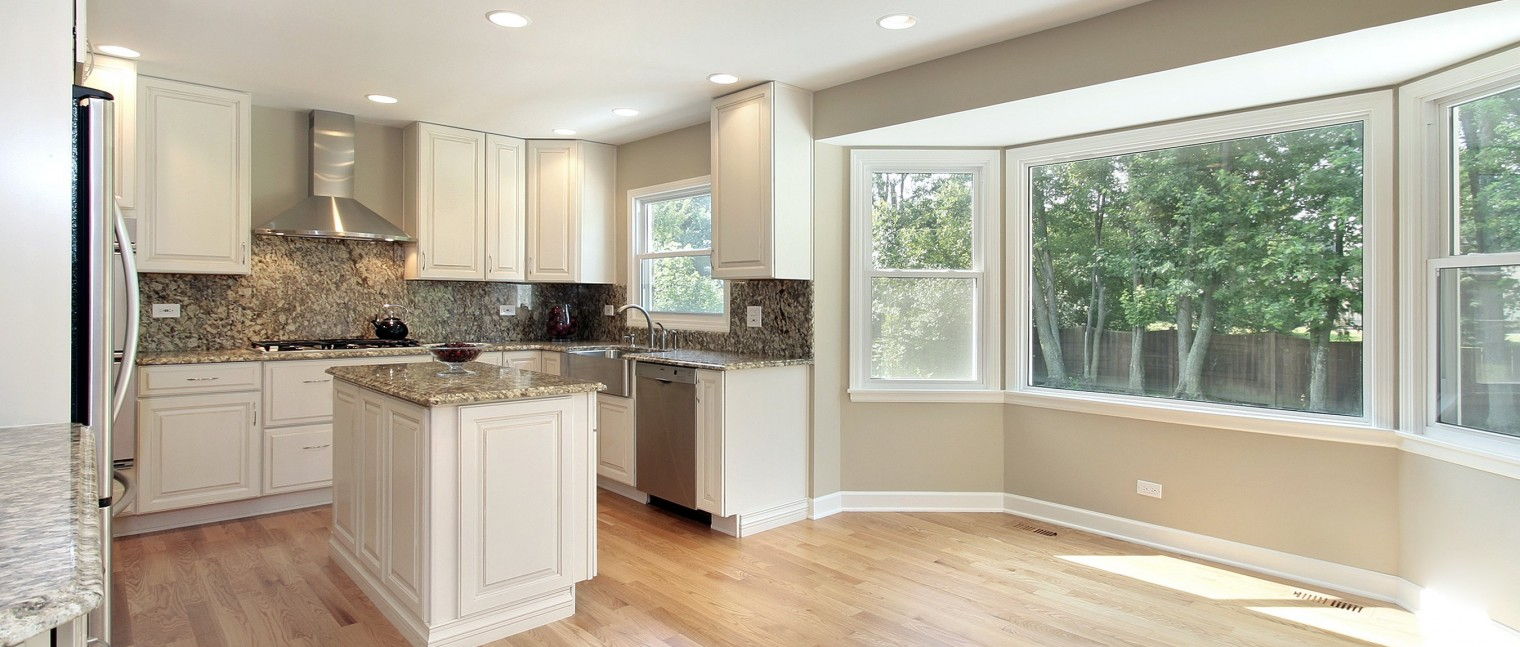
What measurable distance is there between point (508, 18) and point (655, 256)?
2348mm

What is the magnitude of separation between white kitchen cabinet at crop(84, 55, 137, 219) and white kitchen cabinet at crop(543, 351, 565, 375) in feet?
7.18

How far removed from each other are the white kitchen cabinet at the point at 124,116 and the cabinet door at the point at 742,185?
8.97 feet

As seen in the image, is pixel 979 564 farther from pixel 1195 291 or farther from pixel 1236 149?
pixel 1236 149

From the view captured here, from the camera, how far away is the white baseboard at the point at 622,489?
4404 millimetres

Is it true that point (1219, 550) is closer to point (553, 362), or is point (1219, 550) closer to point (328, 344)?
point (553, 362)

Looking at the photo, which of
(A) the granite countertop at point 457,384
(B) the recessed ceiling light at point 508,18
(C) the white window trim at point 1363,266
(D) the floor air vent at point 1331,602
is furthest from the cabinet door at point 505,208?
(D) the floor air vent at point 1331,602

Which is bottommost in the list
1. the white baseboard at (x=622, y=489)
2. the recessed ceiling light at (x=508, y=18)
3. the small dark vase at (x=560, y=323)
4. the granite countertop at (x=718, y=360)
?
the white baseboard at (x=622, y=489)


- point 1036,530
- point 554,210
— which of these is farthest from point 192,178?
point 1036,530

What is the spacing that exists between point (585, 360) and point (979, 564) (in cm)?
243

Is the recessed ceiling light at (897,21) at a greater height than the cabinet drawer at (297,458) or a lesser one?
greater

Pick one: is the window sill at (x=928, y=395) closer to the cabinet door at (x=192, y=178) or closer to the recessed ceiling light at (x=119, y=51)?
the cabinet door at (x=192, y=178)

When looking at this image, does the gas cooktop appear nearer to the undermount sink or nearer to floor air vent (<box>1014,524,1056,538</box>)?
the undermount sink

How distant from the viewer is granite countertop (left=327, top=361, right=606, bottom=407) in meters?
2.48

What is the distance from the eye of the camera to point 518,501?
2.66 meters
